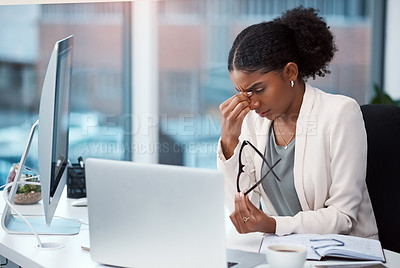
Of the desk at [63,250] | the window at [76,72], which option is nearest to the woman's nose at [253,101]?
the desk at [63,250]

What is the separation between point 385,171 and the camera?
1.73 meters

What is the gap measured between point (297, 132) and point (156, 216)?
694 millimetres

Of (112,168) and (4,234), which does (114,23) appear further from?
(112,168)

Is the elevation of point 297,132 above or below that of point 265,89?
below

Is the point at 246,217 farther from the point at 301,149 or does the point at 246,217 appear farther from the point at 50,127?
the point at 50,127

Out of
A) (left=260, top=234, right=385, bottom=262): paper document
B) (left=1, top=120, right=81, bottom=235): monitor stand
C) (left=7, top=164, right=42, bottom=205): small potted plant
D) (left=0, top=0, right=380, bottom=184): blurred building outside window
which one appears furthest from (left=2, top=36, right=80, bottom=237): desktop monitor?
(left=0, top=0, right=380, bottom=184): blurred building outside window

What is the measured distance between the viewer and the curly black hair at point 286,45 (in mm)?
1685

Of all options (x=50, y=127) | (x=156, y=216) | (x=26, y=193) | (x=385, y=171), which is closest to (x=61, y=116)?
(x=50, y=127)

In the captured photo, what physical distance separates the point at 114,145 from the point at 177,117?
454 millimetres

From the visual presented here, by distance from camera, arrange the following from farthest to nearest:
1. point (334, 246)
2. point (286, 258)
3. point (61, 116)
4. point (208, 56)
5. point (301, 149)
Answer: point (208, 56)
point (301, 149)
point (61, 116)
point (334, 246)
point (286, 258)

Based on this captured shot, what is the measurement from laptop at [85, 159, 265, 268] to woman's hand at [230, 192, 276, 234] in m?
0.14

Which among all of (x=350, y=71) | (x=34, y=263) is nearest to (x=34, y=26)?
(x=350, y=71)

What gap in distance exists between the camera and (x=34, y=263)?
126cm

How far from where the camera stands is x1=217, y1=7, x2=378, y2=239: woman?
158cm
